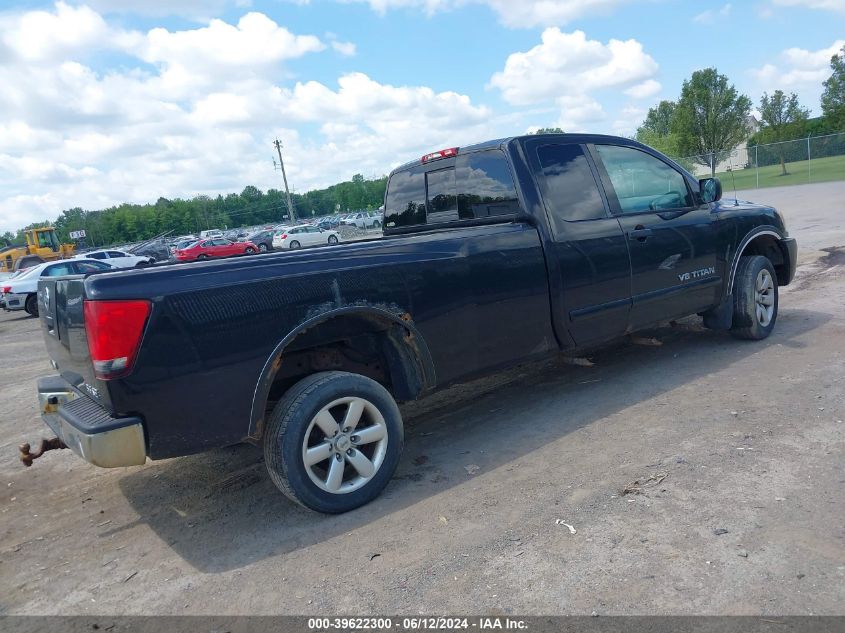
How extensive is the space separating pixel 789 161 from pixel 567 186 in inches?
1657

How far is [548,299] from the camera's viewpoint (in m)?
4.67

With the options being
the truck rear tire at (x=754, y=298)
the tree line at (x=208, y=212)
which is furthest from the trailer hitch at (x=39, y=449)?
the tree line at (x=208, y=212)

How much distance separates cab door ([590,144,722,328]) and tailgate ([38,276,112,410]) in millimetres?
3810

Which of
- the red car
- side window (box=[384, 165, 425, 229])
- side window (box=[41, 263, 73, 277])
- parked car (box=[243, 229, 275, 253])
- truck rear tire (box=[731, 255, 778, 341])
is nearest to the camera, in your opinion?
side window (box=[384, 165, 425, 229])

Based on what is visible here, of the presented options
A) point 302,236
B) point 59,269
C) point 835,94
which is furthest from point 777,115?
point 59,269

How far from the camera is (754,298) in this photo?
20.2ft

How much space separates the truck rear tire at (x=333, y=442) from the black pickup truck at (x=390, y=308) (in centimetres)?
1

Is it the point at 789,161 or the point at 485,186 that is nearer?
the point at 485,186

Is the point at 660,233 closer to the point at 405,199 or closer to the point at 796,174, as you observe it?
the point at 405,199

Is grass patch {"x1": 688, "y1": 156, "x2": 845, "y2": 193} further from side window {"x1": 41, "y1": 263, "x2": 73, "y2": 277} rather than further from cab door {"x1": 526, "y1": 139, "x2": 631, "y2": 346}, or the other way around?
cab door {"x1": 526, "y1": 139, "x2": 631, "y2": 346}

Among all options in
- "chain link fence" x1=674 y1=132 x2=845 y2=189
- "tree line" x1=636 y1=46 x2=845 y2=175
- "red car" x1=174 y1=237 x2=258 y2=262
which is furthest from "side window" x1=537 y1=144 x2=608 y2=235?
"tree line" x1=636 y1=46 x2=845 y2=175

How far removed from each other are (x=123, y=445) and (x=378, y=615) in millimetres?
1450

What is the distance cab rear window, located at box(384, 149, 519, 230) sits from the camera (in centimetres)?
491

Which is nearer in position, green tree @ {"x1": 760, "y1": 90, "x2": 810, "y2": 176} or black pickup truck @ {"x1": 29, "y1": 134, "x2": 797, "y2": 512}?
black pickup truck @ {"x1": 29, "y1": 134, "x2": 797, "y2": 512}
